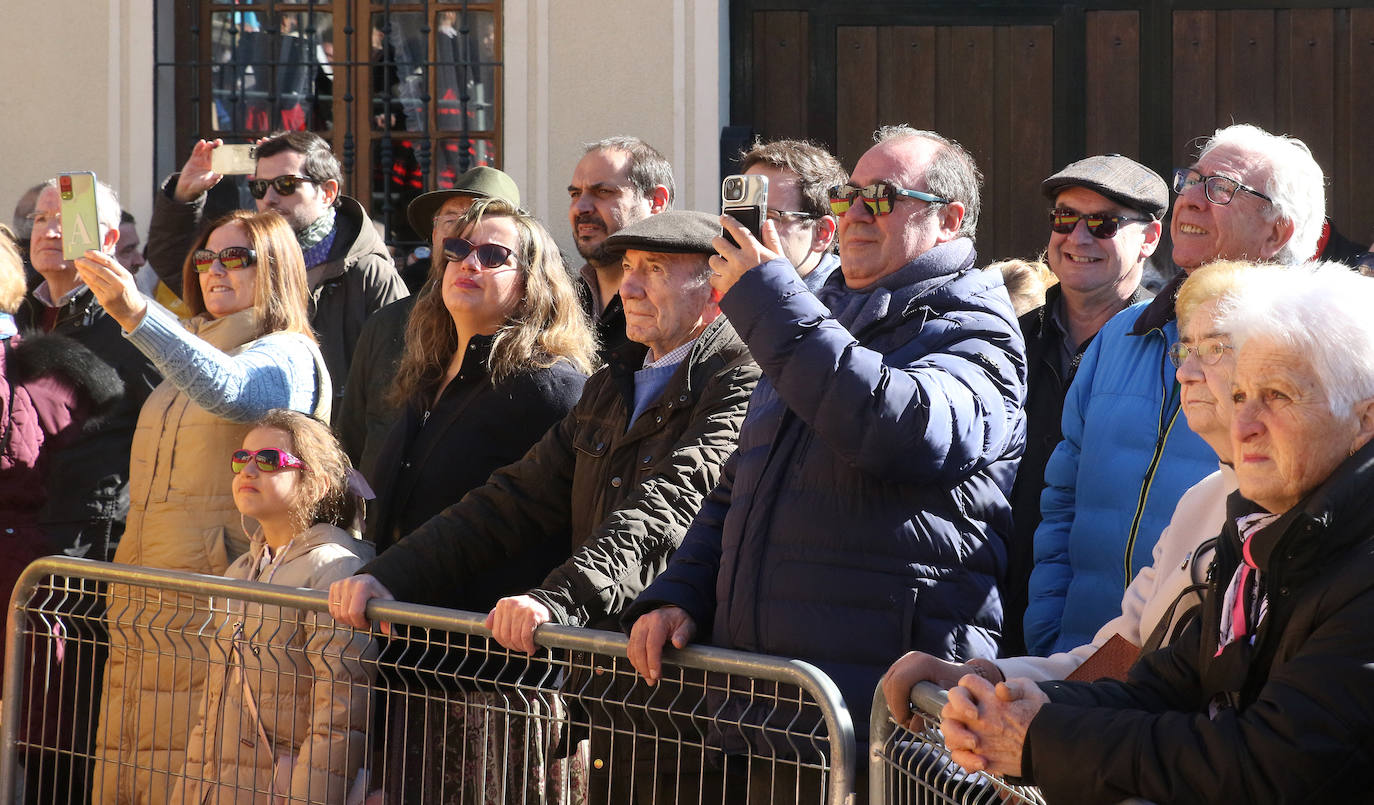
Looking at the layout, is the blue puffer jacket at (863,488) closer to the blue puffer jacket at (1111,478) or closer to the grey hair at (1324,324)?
the blue puffer jacket at (1111,478)

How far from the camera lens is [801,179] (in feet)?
13.9

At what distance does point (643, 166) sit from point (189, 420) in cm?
169

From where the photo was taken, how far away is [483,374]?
4.11 metres

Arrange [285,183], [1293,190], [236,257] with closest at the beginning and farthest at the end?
[1293,190], [236,257], [285,183]

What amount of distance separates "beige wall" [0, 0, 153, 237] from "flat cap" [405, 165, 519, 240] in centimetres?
234

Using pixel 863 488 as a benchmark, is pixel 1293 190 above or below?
above

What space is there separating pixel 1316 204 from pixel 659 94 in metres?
3.96

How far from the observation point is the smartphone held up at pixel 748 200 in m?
3.02

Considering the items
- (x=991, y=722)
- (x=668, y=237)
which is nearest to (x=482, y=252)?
(x=668, y=237)

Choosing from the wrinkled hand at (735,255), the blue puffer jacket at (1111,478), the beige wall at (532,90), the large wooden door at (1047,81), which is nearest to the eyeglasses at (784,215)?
the blue puffer jacket at (1111,478)

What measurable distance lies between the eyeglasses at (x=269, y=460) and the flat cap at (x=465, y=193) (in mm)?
1573

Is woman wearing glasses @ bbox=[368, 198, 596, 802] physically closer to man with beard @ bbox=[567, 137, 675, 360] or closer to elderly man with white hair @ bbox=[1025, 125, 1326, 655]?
man with beard @ bbox=[567, 137, 675, 360]

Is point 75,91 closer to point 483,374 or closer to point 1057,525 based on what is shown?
point 483,374

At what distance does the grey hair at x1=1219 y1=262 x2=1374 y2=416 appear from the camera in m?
2.04
